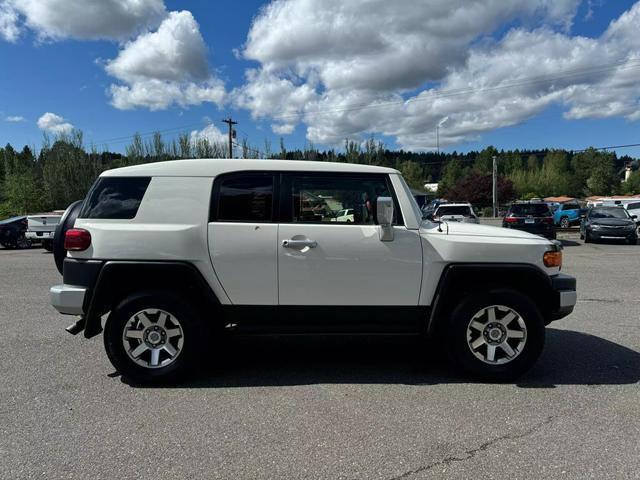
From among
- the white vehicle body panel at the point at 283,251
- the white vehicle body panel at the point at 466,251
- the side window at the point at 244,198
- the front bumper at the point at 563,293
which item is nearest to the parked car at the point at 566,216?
the front bumper at the point at 563,293

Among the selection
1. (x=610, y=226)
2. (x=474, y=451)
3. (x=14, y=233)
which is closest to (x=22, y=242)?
(x=14, y=233)

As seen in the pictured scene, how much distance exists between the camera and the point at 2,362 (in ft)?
15.6

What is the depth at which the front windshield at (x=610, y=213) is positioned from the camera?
61.9 ft

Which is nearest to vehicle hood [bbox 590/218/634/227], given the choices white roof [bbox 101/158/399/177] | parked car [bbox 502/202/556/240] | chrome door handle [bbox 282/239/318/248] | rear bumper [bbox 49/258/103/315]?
parked car [bbox 502/202/556/240]

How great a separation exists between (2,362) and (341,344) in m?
3.51

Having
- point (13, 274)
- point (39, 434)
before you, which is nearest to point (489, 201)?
point (13, 274)

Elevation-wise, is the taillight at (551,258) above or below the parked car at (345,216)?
below

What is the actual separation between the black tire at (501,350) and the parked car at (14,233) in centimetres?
1871

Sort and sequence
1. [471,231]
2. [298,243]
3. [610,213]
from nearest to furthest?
1. [298,243]
2. [471,231]
3. [610,213]

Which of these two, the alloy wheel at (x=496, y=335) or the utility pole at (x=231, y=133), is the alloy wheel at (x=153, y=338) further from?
the utility pole at (x=231, y=133)

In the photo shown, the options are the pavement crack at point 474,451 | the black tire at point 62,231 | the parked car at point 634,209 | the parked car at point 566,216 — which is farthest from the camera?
the parked car at point 566,216

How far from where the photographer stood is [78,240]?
13.3 ft

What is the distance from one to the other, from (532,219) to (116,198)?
1611 cm

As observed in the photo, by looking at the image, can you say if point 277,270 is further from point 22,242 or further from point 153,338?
point 22,242
